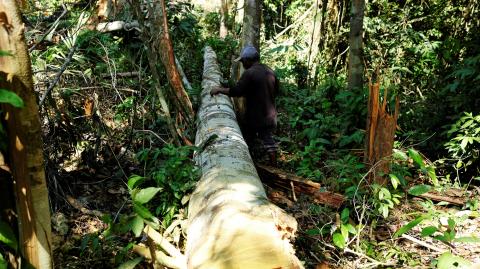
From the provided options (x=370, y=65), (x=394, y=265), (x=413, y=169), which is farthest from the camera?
(x=370, y=65)

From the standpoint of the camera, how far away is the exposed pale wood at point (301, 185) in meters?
4.39

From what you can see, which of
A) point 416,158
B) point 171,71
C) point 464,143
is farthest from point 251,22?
point 416,158

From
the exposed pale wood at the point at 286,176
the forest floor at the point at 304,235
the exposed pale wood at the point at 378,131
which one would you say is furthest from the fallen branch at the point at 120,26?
the exposed pale wood at the point at 378,131

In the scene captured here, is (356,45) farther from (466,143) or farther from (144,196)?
(144,196)

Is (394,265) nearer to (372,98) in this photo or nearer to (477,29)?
(372,98)

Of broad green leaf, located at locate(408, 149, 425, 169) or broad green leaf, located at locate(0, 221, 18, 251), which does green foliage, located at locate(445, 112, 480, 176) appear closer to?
broad green leaf, located at locate(408, 149, 425, 169)

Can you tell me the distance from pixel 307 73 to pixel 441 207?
5.57 m

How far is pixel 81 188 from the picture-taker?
449cm

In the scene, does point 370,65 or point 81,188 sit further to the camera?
point 370,65

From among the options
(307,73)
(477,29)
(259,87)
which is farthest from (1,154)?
(307,73)

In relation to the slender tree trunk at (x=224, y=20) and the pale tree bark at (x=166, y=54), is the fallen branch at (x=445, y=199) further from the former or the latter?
the slender tree trunk at (x=224, y=20)

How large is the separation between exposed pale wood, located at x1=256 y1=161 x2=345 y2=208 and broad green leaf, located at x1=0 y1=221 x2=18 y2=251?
10.5 feet

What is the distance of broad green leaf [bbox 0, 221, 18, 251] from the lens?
1735mm

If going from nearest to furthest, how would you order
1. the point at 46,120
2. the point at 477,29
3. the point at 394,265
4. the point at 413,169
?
the point at 394,265
the point at 46,120
the point at 413,169
the point at 477,29
